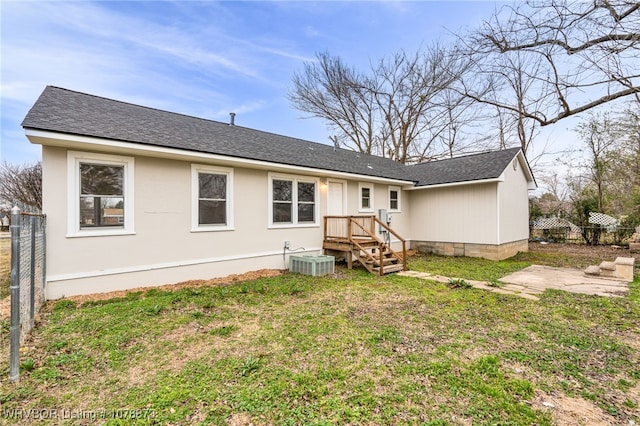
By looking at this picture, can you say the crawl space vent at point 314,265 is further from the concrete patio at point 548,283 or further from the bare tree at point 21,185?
the bare tree at point 21,185

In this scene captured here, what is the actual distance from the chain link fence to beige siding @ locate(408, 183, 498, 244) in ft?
37.0

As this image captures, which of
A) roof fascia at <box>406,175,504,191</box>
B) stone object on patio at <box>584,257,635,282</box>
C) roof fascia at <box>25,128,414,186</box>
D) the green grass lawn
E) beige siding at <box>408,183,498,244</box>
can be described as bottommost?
the green grass lawn

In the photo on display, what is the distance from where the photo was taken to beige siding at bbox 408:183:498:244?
9.95m

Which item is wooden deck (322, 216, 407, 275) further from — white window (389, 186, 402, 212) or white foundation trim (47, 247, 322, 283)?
white window (389, 186, 402, 212)

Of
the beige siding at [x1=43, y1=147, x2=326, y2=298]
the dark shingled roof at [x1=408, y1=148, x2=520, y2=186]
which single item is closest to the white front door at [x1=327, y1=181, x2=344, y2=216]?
the beige siding at [x1=43, y1=147, x2=326, y2=298]

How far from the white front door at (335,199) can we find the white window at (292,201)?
64cm

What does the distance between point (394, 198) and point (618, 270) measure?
6665mm

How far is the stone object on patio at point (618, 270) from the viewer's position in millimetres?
6609

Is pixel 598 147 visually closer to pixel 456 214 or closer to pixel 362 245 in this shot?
pixel 456 214

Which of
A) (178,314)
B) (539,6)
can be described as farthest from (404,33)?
(178,314)

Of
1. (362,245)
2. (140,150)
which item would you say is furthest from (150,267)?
(362,245)

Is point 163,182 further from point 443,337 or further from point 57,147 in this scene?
point 443,337

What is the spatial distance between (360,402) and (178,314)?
3.31 m

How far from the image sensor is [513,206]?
11.0m
